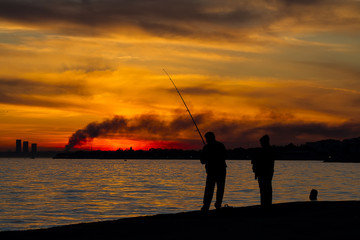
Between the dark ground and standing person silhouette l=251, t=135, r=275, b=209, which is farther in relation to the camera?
standing person silhouette l=251, t=135, r=275, b=209

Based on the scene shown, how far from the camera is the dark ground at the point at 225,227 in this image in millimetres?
9289

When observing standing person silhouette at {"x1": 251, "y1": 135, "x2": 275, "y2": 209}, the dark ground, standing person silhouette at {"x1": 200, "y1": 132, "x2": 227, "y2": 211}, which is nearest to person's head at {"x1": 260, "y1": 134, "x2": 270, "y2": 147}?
standing person silhouette at {"x1": 251, "y1": 135, "x2": 275, "y2": 209}

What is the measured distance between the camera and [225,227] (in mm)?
10281

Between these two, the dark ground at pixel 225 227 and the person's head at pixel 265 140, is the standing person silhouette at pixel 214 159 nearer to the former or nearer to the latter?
the dark ground at pixel 225 227

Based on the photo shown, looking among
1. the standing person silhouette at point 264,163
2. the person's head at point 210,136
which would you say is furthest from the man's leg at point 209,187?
the standing person silhouette at point 264,163

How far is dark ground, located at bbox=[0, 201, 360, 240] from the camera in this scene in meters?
9.29

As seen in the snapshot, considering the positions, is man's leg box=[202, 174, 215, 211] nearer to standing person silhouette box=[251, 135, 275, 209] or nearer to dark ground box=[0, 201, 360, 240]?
dark ground box=[0, 201, 360, 240]

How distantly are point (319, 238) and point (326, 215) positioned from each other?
3630 mm

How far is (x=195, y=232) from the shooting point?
31.6 ft

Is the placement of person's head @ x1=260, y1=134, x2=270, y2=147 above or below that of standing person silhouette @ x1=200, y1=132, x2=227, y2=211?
above

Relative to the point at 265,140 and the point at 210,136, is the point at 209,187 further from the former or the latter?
the point at 265,140

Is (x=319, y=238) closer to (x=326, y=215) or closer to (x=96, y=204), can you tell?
(x=326, y=215)

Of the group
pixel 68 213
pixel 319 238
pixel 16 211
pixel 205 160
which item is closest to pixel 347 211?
pixel 205 160

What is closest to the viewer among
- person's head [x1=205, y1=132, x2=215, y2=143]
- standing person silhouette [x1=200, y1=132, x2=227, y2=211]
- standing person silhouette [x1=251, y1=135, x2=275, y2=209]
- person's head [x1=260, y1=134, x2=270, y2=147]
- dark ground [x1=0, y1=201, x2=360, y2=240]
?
dark ground [x1=0, y1=201, x2=360, y2=240]
